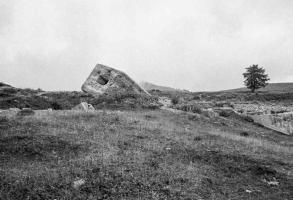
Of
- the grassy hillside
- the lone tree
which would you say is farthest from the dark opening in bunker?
the lone tree

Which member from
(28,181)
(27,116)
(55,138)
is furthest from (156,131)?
(28,181)

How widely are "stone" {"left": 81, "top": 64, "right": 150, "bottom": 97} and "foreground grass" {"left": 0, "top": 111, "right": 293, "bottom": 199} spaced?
13717 millimetres

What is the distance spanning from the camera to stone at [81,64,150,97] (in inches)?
1214

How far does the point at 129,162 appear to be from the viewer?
10.4 m

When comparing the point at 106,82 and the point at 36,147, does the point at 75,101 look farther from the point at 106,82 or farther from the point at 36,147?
the point at 36,147

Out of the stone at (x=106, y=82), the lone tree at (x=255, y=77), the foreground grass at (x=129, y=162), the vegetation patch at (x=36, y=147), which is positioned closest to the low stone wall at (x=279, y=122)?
the foreground grass at (x=129, y=162)

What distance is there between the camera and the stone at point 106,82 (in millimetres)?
30828

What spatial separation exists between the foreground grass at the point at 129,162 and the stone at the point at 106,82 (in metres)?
13.7

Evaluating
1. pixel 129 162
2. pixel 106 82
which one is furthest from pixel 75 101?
pixel 129 162

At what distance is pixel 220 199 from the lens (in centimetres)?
870

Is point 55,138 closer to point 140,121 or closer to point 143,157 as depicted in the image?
point 143,157

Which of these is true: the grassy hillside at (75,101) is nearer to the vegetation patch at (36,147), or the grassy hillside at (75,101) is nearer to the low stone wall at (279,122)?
the low stone wall at (279,122)

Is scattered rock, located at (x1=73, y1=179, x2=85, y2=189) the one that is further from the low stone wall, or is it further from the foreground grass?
the low stone wall

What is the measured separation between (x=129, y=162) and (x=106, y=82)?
73.3 ft
